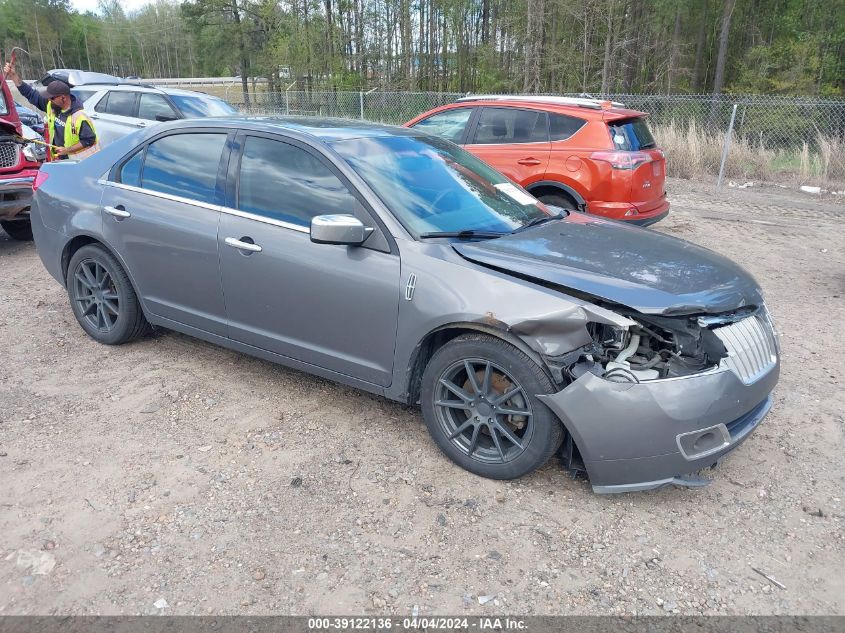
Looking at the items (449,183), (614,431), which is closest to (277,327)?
(449,183)

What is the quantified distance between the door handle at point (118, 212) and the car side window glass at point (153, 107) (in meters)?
6.74

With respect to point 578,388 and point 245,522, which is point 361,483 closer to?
point 245,522

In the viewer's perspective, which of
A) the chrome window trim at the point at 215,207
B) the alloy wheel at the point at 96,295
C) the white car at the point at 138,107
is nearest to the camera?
the chrome window trim at the point at 215,207

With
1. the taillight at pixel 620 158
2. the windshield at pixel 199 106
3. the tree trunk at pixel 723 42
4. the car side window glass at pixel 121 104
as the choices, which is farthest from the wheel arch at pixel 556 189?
the tree trunk at pixel 723 42

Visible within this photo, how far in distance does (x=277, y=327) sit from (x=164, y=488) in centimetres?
108

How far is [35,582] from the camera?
250 centimetres

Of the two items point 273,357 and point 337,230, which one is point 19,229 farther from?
point 337,230

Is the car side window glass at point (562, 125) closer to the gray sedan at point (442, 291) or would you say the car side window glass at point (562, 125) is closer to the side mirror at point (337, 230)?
the gray sedan at point (442, 291)

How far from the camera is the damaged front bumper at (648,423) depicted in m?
2.75

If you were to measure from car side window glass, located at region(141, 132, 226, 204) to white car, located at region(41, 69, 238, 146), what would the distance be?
6602 millimetres

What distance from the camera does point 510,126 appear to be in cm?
792

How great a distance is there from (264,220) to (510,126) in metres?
5.06

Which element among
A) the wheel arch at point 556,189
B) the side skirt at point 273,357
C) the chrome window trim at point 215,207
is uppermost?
the chrome window trim at point 215,207

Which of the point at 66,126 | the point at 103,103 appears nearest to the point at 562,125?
the point at 66,126
